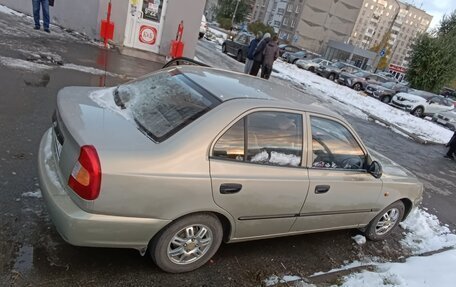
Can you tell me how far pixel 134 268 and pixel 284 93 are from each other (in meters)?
2.19

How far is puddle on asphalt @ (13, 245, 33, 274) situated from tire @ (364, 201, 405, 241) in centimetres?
363

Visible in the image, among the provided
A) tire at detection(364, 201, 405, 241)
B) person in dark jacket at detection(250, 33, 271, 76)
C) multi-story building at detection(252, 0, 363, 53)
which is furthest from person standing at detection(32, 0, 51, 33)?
multi-story building at detection(252, 0, 363, 53)

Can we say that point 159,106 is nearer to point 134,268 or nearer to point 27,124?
point 134,268

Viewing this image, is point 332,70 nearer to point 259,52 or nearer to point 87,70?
point 259,52

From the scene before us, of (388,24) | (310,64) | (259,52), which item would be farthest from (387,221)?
(388,24)

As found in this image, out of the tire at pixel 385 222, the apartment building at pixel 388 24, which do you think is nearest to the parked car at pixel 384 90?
the tire at pixel 385 222

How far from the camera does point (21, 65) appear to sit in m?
7.84

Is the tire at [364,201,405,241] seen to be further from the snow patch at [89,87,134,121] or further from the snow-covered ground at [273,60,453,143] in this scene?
the snow-covered ground at [273,60,453,143]

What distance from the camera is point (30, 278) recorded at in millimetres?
2764

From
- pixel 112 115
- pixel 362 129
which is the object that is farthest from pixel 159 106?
pixel 362 129

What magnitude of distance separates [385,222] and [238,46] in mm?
19279

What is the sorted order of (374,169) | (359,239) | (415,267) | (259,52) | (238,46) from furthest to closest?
1. (238,46)
2. (259,52)
3. (359,239)
4. (415,267)
5. (374,169)

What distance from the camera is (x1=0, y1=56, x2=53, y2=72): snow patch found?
301 inches

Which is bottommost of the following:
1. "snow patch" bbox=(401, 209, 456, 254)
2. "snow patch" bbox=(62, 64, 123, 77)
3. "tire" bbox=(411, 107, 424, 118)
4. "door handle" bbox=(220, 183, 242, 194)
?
"tire" bbox=(411, 107, 424, 118)
